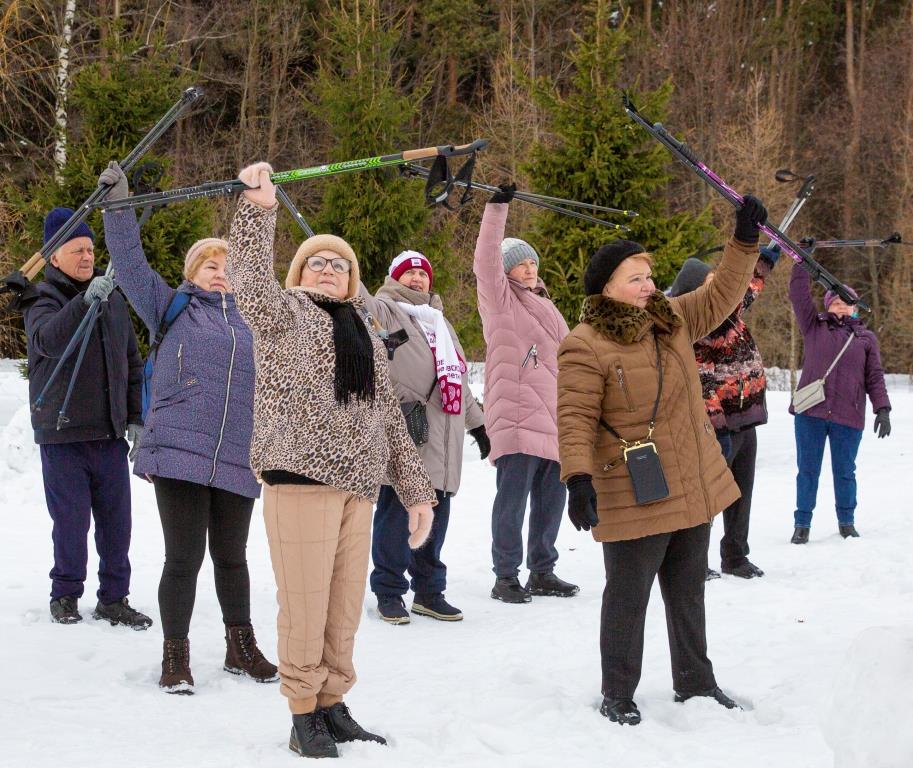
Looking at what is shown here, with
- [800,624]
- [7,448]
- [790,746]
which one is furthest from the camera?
[7,448]

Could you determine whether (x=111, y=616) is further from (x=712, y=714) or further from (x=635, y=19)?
(x=635, y=19)

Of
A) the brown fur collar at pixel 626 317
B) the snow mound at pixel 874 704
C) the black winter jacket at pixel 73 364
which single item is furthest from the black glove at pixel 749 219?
the black winter jacket at pixel 73 364

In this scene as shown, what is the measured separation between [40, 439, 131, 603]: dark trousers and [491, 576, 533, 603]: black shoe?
201 cm

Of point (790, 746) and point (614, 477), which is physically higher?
point (614, 477)

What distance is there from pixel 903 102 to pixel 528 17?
1064 centimetres

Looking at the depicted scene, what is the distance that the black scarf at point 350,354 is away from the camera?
359 centimetres

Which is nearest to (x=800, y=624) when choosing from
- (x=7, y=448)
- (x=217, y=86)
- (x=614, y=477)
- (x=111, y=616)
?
(x=614, y=477)

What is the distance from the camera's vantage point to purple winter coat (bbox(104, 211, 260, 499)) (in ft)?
14.1

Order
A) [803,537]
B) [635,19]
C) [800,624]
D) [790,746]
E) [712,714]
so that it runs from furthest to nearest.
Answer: [635,19], [803,537], [800,624], [712,714], [790,746]

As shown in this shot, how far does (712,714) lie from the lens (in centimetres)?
392

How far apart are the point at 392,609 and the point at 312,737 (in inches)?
83.1

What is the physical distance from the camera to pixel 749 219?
399 centimetres

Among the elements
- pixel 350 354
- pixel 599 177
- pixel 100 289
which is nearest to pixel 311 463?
pixel 350 354

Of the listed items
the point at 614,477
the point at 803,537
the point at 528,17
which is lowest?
the point at 803,537
